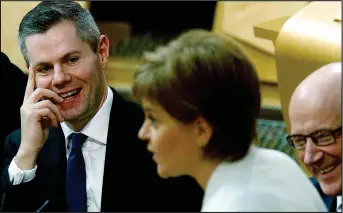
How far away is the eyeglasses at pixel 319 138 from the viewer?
1.01m

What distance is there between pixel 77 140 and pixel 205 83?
39cm

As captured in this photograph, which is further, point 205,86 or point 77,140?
point 77,140

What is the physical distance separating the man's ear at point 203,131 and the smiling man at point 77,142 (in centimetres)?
28

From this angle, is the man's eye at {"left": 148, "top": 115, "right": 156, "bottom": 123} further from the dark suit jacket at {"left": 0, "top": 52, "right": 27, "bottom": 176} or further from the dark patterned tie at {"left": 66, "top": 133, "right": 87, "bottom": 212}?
the dark suit jacket at {"left": 0, "top": 52, "right": 27, "bottom": 176}

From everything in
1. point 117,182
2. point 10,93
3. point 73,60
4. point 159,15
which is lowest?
point 159,15

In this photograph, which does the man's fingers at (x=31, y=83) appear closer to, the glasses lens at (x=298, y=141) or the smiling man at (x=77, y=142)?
the smiling man at (x=77, y=142)

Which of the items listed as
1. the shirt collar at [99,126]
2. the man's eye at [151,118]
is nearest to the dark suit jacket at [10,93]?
the shirt collar at [99,126]

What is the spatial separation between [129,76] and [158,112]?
4.03ft

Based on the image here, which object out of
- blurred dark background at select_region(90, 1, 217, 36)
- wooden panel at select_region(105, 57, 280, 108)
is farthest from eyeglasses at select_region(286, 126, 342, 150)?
blurred dark background at select_region(90, 1, 217, 36)

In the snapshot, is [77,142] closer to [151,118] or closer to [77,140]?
[77,140]

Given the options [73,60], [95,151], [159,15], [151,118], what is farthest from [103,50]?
[159,15]

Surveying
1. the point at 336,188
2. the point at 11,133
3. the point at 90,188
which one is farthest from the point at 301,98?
the point at 11,133

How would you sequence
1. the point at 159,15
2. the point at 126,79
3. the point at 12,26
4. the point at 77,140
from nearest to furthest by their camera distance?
the point at 77,140, the point at 12,26, the point at 126,79, the point at 159,15

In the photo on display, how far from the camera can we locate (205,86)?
0.79 m
